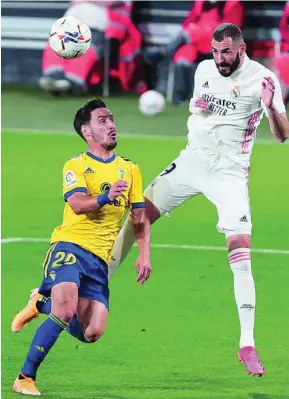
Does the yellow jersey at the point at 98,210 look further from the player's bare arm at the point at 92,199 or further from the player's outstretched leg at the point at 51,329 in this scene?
the player's outstretched leg at the point at 51,329

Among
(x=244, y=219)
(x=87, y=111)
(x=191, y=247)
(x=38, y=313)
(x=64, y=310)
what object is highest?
(x=87, y=111)

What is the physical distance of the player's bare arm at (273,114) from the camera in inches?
321

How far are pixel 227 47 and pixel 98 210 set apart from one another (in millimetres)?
1537

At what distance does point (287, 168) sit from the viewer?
16500mm

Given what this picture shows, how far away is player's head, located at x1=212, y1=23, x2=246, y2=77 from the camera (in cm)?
831

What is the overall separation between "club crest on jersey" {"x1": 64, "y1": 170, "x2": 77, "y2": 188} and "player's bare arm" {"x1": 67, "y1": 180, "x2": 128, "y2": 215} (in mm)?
87

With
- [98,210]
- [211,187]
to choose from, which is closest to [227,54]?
[211,187]

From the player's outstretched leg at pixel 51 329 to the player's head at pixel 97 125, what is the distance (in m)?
0.95

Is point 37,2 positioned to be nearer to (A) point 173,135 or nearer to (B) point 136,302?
(A) point 173,135

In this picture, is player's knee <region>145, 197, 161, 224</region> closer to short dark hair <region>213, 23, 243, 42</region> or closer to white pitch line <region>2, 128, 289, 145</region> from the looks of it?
short dark hair <region>213, 23, 243, 42</region>

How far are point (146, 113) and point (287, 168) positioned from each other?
463cm

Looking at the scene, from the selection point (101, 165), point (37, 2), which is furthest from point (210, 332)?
point (37, 2)

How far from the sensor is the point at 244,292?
8.27 meters

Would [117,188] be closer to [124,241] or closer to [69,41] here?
[124,241]
